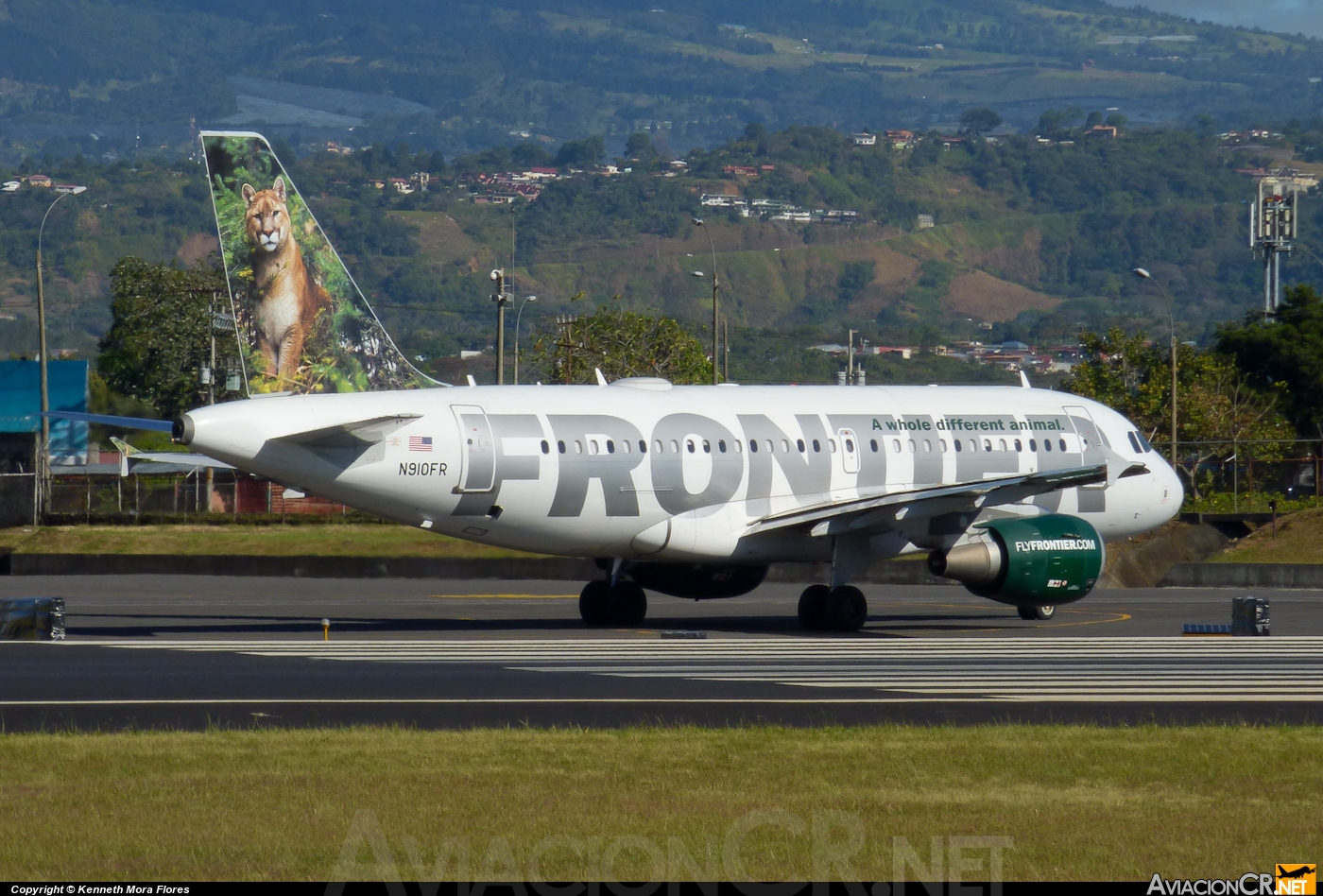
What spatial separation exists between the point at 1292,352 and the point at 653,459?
46684 mm

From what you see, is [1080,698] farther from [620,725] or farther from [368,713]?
[368,713]

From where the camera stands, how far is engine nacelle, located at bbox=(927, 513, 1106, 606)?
27.0 meters

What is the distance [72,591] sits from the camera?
120ft

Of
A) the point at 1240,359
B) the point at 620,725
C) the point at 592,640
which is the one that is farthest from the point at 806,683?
the point at 1240,359

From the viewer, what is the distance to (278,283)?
29.8 m

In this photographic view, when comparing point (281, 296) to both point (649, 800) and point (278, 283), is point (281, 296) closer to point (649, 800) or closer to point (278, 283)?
point (278, 283)

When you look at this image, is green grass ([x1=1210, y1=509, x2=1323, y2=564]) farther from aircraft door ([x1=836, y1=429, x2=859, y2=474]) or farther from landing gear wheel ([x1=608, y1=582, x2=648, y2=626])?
landing gear wheel ([x1=608, y1=582, x2=648, y2=626])

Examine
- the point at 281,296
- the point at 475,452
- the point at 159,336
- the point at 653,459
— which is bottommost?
the point at 653,459

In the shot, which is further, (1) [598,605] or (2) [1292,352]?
(2) [1292,352]

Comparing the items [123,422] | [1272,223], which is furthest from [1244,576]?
[1272,223]

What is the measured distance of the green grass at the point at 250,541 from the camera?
43375mm

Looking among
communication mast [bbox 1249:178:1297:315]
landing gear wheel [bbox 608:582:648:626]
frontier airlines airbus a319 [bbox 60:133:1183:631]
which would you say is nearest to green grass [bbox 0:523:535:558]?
frontier airlines airbus a319 [bbox 60:133:1183:631]

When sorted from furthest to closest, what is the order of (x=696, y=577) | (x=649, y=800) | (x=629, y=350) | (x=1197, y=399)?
(x=629, y=350), (x=1197, y=399), (x=696, y=577), (x=649, y=800)

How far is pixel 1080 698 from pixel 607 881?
31.2 feet
